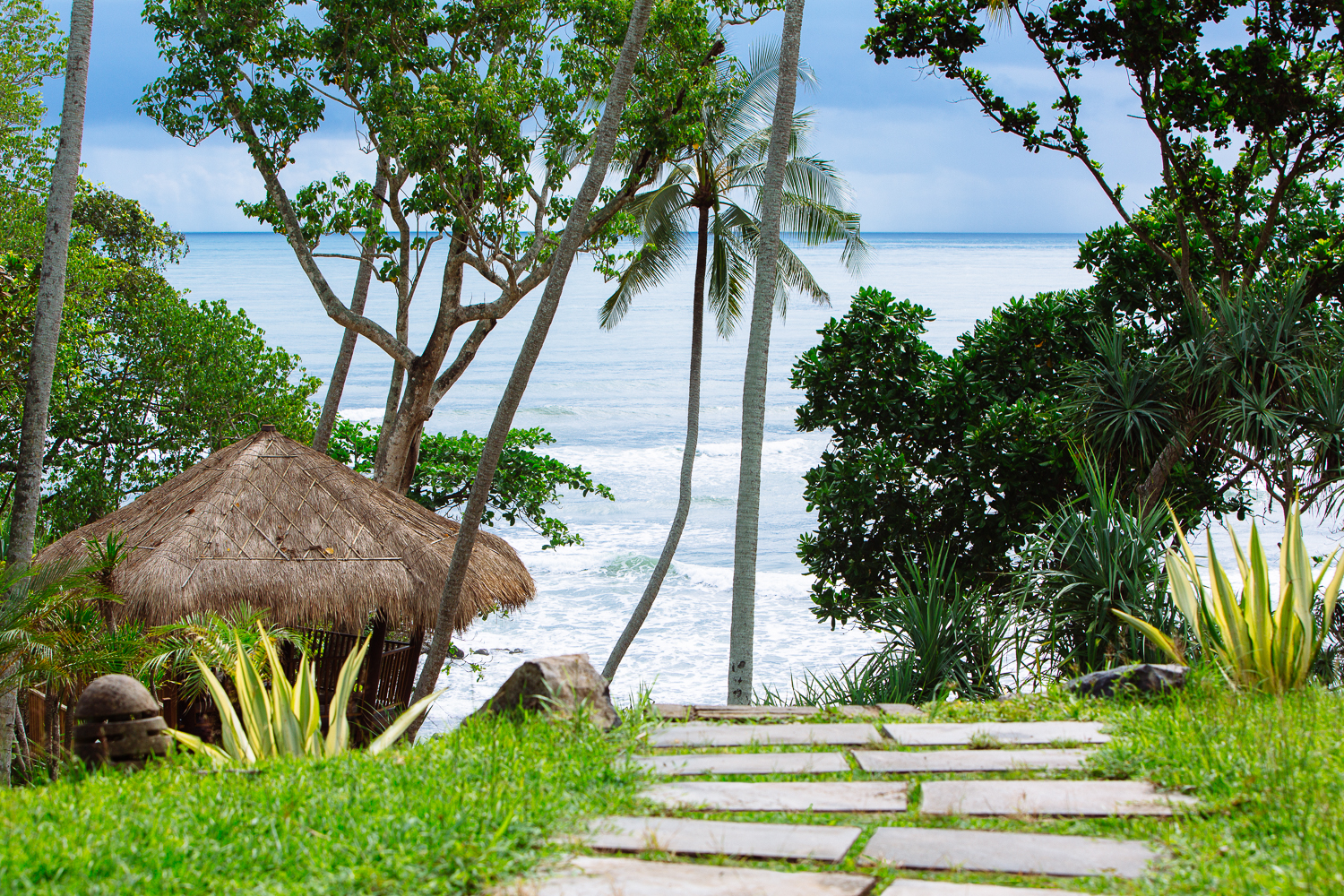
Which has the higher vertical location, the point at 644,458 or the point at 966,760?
the point at 966,760

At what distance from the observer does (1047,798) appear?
290cm

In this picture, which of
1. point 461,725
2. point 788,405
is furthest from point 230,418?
point 788,405

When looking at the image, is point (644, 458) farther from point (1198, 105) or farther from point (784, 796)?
A: point (784, 796)

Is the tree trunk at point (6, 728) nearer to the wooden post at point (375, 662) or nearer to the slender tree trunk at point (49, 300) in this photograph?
the slender tree trunk at point (49, 300)

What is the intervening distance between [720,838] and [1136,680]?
2.25 m

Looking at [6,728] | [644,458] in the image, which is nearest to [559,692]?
[6,728]

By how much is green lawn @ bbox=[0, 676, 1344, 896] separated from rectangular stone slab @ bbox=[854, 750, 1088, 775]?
0.11 m

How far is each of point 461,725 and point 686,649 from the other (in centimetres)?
1635

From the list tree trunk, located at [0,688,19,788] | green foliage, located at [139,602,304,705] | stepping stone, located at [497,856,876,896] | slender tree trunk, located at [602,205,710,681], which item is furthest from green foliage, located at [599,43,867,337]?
stepping stone, located at [497,856,876,896]

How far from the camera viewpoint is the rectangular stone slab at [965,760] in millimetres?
3240

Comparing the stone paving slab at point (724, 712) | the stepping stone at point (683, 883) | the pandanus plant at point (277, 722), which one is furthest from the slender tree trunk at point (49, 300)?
the stepping stone at point (683, 883)

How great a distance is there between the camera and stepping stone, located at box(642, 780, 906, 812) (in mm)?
2908

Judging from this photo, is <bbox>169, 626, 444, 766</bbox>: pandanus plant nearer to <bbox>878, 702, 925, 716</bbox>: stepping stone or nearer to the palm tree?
<bbox>878, 702, 925, 716</bbox>: stepping stone

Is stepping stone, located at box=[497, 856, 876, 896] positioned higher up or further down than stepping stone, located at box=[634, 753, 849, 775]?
higher up
